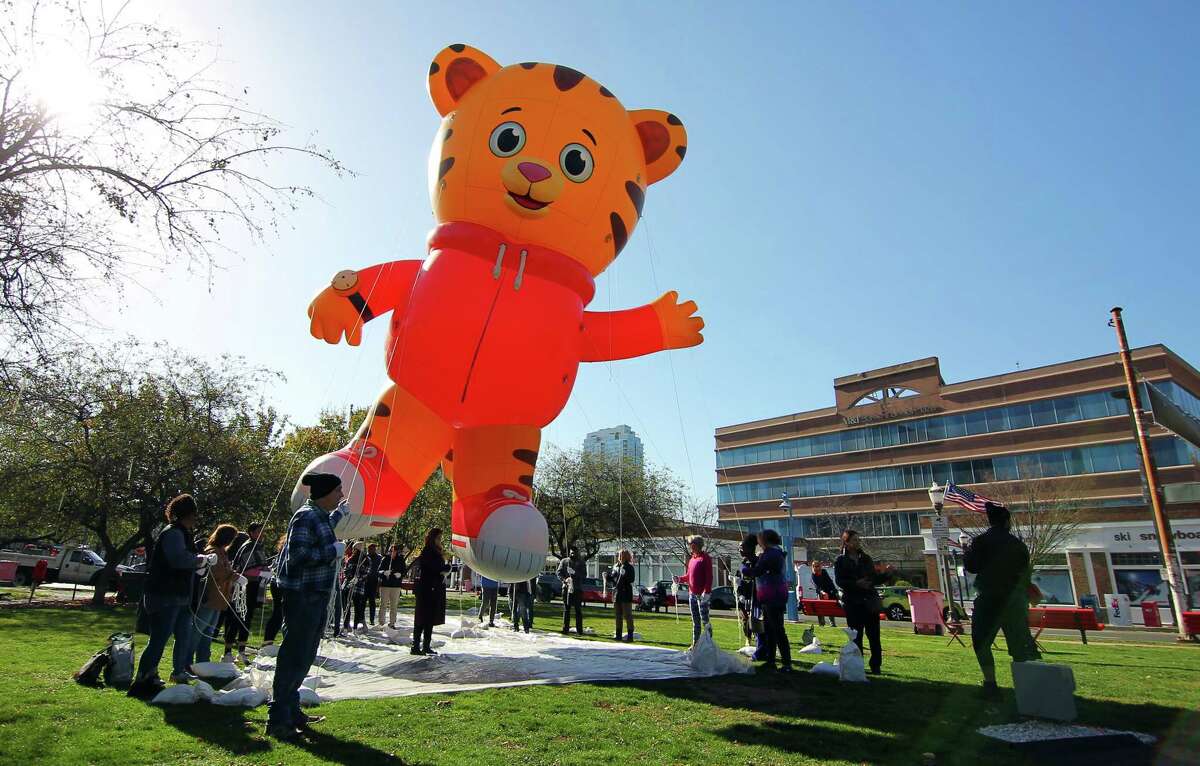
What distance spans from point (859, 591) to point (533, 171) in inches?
235

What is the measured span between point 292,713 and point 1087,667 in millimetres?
9626

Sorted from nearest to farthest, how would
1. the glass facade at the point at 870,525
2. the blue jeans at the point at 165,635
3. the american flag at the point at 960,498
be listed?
the blue jeans at the point at 165,635, the american flag at the point at 960,498, the glass facade at the point at 870,525

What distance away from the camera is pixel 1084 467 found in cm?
3675

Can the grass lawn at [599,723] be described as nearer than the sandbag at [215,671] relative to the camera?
Yes

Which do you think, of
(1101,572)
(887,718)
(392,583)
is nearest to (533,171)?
(887,718)

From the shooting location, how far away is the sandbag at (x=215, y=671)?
6.25 metres

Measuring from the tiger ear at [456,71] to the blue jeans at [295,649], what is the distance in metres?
5.56

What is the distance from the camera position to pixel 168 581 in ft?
18.4

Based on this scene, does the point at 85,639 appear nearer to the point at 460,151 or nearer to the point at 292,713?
the point at 292,713

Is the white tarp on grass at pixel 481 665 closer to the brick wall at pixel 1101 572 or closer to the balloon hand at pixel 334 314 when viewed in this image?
the balloon hand at pixel 334 314

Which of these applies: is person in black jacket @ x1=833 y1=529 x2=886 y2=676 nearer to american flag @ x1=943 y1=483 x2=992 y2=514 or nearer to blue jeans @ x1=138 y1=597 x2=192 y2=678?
blue jeans @ x1=138 y1=597 x2=192 y2=678

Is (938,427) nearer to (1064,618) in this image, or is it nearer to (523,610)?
(1064,618)

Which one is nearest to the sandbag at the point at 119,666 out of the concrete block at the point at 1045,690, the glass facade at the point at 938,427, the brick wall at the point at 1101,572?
the concrete block at the point at 1045,690

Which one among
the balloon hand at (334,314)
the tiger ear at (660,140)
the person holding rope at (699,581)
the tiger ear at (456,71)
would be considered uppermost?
the tiger ear at (456,71)
